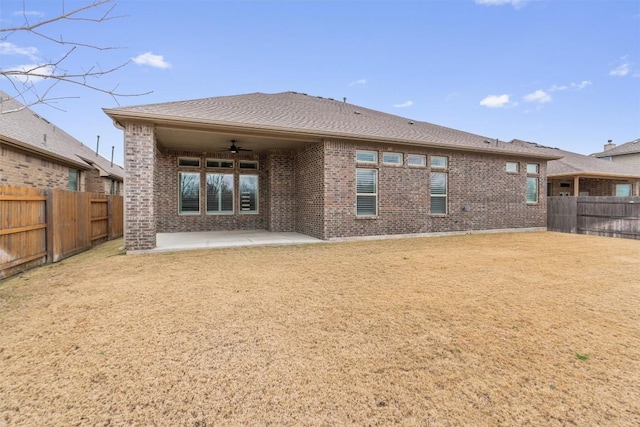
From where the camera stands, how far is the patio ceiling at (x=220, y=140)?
27.2 ft

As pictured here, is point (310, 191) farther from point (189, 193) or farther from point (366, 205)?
point (189, 193)

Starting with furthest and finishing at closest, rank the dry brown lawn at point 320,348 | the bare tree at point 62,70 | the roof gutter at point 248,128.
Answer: the roof gutter at point 248,128
the bare tree at point 62,70
the dry brown lawn at point 320,348

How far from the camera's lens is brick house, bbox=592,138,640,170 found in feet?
76.3

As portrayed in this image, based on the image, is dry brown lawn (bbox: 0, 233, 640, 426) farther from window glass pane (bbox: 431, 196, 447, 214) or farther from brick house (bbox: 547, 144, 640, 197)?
brick house (bbox: 547, 144, 640, 197)

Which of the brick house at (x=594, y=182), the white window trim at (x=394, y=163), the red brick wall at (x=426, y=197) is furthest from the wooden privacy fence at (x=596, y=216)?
the white window trim at (x=394, y=163)

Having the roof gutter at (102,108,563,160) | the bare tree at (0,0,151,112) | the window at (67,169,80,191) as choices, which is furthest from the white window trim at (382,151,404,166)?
the window at (67,169,80,191)

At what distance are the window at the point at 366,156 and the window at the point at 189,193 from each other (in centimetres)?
644

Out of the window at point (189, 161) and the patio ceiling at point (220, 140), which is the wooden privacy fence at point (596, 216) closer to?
the patio ceiling at point (220, 140)

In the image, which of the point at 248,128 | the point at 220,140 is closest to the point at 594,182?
the point at 248,128

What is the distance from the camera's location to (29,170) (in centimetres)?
991

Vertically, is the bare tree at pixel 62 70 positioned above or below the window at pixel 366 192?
above

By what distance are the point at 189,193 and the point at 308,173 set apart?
492cm

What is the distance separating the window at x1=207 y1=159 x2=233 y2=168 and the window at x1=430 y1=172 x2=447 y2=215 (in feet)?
26.4

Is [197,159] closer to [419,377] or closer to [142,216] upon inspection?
[142,216]
